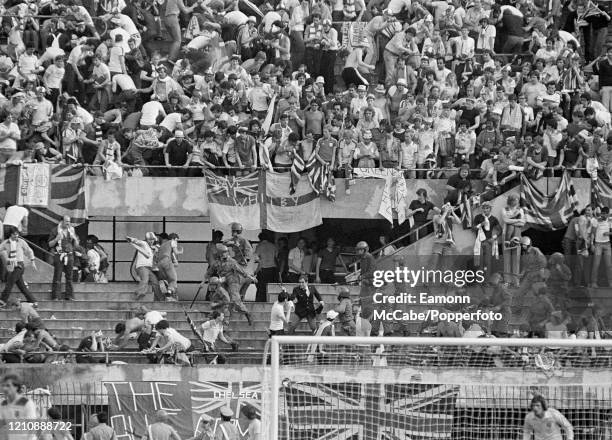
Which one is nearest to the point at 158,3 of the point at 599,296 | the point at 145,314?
the point at 145,314

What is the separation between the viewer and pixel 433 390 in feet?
88.6

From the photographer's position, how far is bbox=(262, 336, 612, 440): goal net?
2580cm

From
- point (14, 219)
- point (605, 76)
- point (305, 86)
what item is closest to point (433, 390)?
point (14, 219)

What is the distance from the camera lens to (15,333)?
100 ft

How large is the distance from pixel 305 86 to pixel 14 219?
6.32m

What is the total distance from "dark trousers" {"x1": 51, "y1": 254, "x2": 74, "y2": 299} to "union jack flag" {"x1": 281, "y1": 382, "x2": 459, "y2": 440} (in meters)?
6.80

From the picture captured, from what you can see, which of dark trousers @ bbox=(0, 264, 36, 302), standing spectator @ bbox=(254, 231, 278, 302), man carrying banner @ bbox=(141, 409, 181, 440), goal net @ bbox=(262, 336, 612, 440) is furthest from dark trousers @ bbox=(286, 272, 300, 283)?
man carrying banner @ bbox=(141, 409, 181, 440)

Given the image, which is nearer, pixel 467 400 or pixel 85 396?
pixel 467 400

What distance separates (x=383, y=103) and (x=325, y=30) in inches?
90.7

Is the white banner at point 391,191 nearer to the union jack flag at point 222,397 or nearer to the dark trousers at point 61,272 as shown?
the union jack flag at point 222,397

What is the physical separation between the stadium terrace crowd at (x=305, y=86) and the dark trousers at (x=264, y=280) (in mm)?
1904

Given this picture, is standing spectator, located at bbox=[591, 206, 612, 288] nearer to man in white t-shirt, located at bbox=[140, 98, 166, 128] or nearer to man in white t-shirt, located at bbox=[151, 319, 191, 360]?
man in white t-shirt, located at bbox=[151, 319, 191, 360]

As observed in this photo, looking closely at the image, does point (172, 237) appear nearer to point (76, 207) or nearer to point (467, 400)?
point (76, 207)

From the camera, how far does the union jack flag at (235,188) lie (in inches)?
1300
